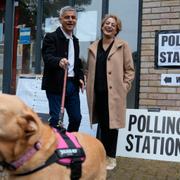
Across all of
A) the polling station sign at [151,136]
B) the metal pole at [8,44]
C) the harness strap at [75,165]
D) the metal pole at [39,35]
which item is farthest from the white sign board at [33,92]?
the harness strap at [75,165]

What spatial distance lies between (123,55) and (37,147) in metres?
3.11

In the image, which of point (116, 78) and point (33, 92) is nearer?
point (116, 78)

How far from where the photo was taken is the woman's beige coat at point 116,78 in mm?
5863

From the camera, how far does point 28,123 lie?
294 centimetres

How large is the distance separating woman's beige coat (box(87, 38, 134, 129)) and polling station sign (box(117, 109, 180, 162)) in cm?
72

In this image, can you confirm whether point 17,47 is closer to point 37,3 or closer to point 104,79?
point 37,3

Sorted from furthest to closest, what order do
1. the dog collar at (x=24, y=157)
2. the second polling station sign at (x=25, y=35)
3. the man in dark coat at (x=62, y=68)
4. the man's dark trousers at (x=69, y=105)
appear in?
the second polling station sign at (x=25, y=35), the man's dark trousers at (x=69, y=105), the man in dark coat at (x=62, y=68), the dog collar at (x=24, y=157)

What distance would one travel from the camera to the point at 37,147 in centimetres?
305

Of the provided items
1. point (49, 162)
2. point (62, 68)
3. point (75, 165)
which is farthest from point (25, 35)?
point (49, 162)

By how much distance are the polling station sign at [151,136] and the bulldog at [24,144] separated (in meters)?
3.43

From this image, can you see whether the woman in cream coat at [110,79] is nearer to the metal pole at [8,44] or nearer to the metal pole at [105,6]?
the metal pole at [105,6]

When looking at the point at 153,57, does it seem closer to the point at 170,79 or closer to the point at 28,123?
the point at 170,79

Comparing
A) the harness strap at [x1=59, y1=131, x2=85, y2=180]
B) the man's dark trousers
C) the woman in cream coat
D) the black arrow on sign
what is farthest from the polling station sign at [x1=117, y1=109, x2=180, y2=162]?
the harness strap at [x1=59, y1=131, x2=85, y2=180]

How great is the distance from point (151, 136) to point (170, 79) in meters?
1.19
